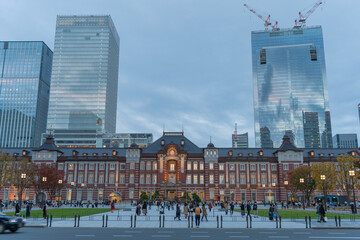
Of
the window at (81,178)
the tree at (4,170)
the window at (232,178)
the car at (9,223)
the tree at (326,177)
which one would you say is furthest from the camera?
the window at (232,178)

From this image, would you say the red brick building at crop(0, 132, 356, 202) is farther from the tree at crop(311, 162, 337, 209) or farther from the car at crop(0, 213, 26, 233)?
the car at crop(0, 213, 26, 233)

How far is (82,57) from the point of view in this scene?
192 metres

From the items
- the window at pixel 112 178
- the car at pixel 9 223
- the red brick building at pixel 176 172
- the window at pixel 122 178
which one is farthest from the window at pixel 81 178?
the car at pixel 9 223

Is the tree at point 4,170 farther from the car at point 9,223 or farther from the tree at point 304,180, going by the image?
the tree at point 304,180

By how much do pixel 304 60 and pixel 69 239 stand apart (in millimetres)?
205963

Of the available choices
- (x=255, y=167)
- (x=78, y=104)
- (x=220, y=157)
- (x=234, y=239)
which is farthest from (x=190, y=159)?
(x=78, y=104)

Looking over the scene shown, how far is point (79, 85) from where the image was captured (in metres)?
192

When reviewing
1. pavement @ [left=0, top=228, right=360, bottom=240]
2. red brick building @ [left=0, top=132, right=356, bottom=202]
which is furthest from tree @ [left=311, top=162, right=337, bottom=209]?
pavement @ [left=0, top=228, right=360, bottom=240]

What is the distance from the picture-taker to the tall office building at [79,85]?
188875 mm

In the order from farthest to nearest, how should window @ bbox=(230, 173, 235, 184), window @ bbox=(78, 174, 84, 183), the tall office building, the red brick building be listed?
the tall office building, window @ bbox=(230, 173, 235, 184), window @ bbox=(78, 174, 84, 183), the red brick building

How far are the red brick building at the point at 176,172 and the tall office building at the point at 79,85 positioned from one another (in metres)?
96.7

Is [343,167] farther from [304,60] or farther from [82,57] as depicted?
[82,57]

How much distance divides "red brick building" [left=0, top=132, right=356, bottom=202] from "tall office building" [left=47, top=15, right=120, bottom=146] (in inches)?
3805

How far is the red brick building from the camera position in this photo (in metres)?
89.8
